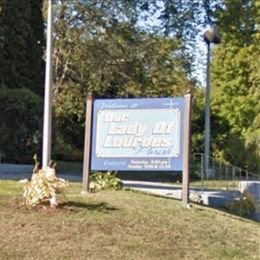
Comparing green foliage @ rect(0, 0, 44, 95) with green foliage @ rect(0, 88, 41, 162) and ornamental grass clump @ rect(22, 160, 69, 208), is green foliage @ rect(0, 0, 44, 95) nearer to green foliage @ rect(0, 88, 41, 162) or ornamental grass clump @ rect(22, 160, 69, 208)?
green foliage @ rect(0, 88, 41, 162)

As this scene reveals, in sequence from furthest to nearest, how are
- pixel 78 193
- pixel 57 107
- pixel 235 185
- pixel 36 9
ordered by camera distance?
pixel 57 107
pixel 36 9
pixel 235 185
pixel 78 193

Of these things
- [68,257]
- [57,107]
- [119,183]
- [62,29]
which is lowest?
[68,257]

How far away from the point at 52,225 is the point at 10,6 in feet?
54.9

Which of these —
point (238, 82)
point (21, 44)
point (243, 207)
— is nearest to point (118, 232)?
point (243, 207)

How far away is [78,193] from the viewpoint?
448 inches

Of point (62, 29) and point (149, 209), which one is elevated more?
point (62, 29)

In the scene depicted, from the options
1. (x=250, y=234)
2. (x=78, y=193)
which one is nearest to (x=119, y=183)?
(x=78, y=193)

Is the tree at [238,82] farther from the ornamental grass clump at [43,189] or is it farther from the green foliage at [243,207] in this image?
the ornamental grass clump at [43,189]

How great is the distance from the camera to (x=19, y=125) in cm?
2009

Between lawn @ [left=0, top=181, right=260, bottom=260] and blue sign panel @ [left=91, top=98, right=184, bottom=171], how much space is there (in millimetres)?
702

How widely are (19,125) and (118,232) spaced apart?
463 inches

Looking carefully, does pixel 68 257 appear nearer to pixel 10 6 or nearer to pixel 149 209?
pixel 149 209

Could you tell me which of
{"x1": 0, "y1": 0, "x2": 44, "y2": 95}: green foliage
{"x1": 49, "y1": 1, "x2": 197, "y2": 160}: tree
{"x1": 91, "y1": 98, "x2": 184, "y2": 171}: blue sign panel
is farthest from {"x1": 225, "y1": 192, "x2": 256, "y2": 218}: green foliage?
{"x1": 49, "y1": 1, "x2": 197, "y2": 160}: tree

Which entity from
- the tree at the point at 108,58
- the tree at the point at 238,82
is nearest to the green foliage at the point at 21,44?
the tree at the point at 108,58
